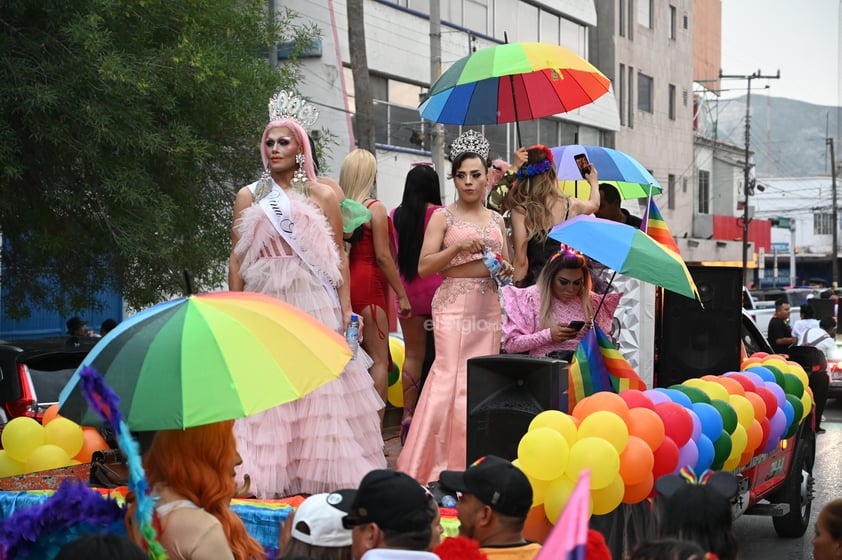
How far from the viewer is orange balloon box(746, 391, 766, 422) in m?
7.15

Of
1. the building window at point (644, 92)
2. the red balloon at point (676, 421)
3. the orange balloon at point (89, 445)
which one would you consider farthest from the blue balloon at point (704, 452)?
the building window at point (644, 92)

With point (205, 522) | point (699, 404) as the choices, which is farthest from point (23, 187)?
point (205, 522)

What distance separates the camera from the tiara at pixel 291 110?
21.9 ft

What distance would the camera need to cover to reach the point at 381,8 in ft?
93.0

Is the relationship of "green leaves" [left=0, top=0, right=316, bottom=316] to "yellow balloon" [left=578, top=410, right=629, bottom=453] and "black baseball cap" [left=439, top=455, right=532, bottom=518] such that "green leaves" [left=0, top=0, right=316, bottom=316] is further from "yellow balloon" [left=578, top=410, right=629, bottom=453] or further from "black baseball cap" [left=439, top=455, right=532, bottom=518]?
"black baseball cap" [left=439, top=455, right=532, bottom=518]

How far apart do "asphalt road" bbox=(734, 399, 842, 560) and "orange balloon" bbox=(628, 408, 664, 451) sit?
1925 millimetres

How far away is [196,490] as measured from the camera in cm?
378

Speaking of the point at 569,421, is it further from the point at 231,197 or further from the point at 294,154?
the point at 231,197

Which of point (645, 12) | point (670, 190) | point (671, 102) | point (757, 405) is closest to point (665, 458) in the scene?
point (757, 405)

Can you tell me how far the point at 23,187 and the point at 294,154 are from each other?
6.88 meters

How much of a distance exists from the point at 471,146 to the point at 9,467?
3284 mm

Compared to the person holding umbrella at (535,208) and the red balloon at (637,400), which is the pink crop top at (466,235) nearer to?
the person holding umbrella at (535,208)

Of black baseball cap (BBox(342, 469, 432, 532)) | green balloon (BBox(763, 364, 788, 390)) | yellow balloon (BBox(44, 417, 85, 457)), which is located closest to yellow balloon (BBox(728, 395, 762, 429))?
green balloon (BBox(763, 364, 788, 390))

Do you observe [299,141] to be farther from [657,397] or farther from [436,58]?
[436,58]
